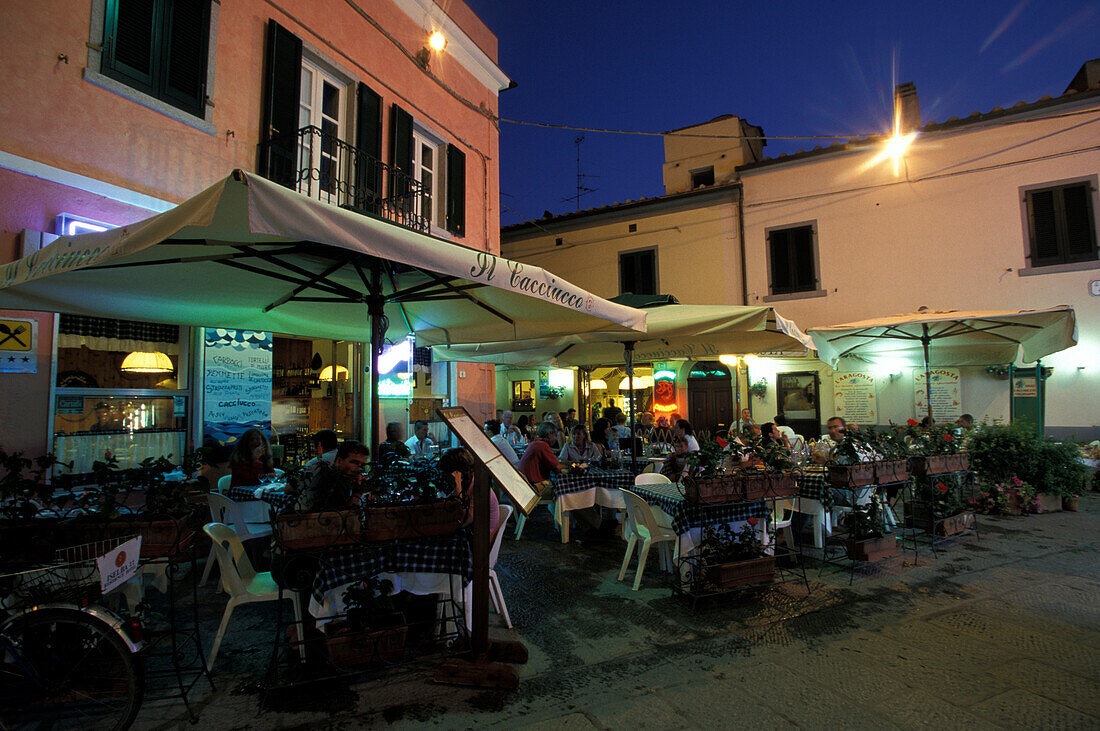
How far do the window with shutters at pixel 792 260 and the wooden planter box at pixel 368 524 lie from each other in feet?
42.1

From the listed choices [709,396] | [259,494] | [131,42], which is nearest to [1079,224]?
[709,396]

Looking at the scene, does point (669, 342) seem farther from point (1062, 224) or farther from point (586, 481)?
point (1062, 224)

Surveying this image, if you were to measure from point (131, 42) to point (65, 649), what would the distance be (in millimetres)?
5750

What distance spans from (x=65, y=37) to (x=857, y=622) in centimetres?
849

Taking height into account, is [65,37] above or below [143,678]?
above

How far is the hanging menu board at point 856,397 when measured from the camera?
41.7ft

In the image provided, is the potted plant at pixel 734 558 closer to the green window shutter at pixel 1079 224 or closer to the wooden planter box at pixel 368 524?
the wooden planter box at pixel 368 524

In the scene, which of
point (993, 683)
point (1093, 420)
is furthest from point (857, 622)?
point (1093, 420)

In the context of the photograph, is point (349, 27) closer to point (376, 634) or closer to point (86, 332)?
point (86, 332)

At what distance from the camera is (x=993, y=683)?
3244 millimetres

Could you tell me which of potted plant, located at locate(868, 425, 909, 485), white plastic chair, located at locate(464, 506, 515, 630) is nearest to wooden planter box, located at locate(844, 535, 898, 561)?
potted plant, located at locate(868, 425, 909, 485)

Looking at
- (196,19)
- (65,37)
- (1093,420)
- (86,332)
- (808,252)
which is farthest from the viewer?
(808,252)

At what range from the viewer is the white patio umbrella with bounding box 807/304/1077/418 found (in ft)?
24.9

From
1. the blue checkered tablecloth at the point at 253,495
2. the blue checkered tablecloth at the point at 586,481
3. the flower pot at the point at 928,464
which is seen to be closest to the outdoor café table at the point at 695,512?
the blue checkered tablecloth at the point at 586,481
